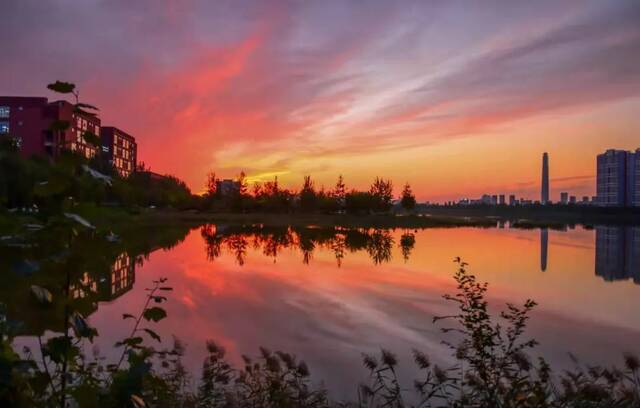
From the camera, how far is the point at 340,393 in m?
7.71

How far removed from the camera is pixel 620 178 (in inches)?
6590

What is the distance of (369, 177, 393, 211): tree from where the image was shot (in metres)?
103

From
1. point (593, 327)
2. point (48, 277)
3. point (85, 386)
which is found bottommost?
point (593, 327)

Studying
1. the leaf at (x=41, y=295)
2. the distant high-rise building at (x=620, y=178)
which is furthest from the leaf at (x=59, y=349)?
the distant high-rise building at (x=620, y=178)

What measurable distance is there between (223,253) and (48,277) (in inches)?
1135

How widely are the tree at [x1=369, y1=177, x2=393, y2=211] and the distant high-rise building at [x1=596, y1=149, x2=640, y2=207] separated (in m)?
100

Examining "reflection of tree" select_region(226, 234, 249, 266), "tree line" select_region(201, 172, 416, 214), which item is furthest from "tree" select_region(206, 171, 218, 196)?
"reflection of tree" select_region(226, 234, 249, 266)

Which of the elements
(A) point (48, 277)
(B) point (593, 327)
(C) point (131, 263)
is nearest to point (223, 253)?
(C) point (131, 263)

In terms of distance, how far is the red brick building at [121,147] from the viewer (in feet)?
361

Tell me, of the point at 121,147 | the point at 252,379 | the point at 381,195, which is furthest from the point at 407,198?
the point at 252,379

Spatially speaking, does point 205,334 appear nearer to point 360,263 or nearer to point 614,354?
point 614,354

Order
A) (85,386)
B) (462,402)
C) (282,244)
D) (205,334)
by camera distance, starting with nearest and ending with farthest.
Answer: (85,386), (462,402), (205,334), (282,244)

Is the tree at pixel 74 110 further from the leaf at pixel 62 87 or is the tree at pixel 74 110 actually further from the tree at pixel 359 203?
the tree at pixel 359 203

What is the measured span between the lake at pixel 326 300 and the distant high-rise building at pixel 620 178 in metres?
160
